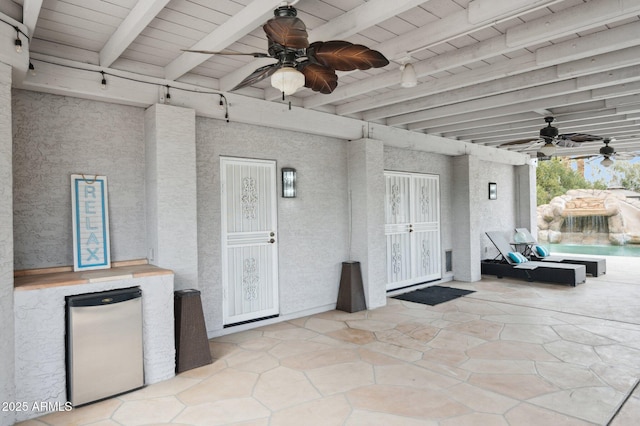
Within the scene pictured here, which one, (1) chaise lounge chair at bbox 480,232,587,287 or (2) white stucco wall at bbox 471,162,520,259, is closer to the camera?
(1) chaise lounge chair at bbox 480,232,587,287

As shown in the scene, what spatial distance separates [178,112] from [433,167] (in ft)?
18.0

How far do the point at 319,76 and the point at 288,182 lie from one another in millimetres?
2581

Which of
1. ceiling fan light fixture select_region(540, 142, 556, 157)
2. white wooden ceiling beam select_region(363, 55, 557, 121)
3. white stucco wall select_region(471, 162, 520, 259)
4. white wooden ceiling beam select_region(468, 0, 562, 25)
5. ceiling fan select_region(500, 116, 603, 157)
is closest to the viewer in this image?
white wooden ceiling beam select_region(468, 0, 562, 25)

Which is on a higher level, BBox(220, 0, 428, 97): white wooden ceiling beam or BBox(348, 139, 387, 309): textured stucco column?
BBox(220, 0, 428, 97): white wooden ceiling beam

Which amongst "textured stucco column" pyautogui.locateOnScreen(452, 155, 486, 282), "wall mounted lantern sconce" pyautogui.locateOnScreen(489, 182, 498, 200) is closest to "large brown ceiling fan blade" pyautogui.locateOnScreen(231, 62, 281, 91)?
"textured stucco column" pyautogui.locateOnScreen(452, 155, 486, 282)

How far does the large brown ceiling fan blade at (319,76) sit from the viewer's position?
2963 mm

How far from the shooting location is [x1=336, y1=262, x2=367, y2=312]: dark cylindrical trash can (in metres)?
6.00

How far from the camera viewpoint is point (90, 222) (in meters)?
3.96

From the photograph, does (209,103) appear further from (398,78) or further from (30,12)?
(398,78)

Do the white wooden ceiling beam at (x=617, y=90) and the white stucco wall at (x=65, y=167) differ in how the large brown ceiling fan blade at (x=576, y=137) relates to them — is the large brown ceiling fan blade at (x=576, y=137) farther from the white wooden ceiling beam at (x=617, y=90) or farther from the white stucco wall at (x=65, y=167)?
the white stucco wall at (x=65, y=167)

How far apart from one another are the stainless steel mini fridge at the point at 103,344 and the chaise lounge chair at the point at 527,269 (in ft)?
24.5

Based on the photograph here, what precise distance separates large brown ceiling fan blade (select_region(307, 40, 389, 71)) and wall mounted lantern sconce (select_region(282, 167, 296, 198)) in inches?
109

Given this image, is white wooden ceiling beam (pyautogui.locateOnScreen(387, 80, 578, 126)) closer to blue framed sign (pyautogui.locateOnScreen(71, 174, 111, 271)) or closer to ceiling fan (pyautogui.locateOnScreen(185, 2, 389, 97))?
ceiling fan (pyautogui.locateOnScreen(185, 2, 389, 97))

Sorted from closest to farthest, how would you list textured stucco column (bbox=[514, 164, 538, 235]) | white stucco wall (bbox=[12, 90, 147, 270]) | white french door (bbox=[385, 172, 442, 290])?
white stucco wall (bbox=[12, 90, 147, 270]) < white french door (bbox=[385, 172, 442, 290]) < textured stucco column (bbox=[514, 164, 538, 235])
